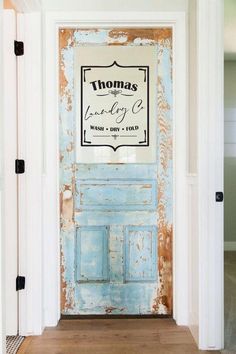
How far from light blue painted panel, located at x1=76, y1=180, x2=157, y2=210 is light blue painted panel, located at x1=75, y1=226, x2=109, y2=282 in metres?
0.17

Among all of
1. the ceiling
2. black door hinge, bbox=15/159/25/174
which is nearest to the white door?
black door hinge, bbox=15/159/25/174

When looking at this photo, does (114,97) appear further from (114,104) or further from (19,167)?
(19,167)

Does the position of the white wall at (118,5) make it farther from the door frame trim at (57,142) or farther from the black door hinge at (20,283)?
the black door hinge at (20,283)

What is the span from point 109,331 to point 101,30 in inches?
78.1

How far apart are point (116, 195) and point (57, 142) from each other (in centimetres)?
54

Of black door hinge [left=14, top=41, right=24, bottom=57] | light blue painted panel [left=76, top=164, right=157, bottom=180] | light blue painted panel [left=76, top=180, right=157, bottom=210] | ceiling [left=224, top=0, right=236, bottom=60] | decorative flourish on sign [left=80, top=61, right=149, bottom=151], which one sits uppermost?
ceiling [left=224, top=0, right=236, bottom=60]

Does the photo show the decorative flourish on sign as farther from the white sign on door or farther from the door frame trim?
the door frame trim

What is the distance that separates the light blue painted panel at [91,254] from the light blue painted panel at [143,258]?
0.17m

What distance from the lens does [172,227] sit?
9.38 feet

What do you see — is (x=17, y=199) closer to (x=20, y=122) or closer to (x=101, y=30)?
(x=20, y=122)

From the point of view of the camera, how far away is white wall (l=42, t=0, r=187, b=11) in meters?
2.73

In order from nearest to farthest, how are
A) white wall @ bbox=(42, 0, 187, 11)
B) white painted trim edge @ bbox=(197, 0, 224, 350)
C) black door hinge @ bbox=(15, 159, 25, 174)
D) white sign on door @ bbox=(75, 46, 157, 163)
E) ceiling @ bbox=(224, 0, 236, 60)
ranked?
white painted trim edge @ bbox=(197, 0, 224, 350), black door hinge @ bbox=(15, 159, 25, 174), white wall @ bbox=(42, 0, 187, 11), white sign on door @ bbox=(75, 46, 157, 163), ceiling @ bbox=(224, 0, 236, 60)

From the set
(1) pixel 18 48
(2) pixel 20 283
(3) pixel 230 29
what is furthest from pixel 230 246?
(1) pixel 18 48

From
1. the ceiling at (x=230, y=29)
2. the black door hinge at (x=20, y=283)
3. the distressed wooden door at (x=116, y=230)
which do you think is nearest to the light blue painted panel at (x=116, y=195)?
the distressed wooden door at (x=116, y=230)
